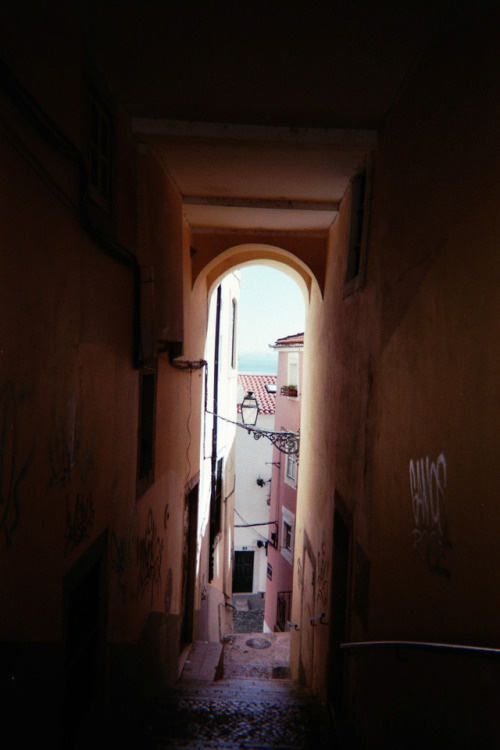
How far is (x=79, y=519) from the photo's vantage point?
13.7 ft

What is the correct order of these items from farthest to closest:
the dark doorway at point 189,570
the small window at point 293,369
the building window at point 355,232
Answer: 1. the small window at point 293,369
2. the dark doorway at point 189,570
3. the building window at point 355,232

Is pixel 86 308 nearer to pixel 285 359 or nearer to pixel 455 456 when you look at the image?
pixel 455 456

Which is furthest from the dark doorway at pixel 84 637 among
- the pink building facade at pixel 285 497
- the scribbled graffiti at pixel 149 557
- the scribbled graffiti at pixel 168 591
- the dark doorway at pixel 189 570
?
the pink building facade at pixel 285 497

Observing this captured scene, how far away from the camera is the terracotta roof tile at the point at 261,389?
1038 inches

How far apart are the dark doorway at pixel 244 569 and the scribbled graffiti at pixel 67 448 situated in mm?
27416

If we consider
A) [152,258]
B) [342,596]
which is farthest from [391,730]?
[152,258]

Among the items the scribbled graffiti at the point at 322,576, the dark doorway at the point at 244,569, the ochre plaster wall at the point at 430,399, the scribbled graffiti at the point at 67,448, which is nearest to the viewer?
the ochre plaster wall at the point at 430,399

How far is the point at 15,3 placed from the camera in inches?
108

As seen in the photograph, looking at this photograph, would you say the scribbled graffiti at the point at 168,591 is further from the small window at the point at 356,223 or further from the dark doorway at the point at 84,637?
the small window at the point at 356,223

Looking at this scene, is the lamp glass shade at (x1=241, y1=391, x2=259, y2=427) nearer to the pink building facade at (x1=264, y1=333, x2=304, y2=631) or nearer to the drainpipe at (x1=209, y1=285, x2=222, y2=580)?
the drainpipe at (x1=209, y1=285, x2=222, y2=580)

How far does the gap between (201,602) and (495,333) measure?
11.4 metres

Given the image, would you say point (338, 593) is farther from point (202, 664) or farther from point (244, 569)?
point (244, 569)

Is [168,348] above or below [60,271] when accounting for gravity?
above

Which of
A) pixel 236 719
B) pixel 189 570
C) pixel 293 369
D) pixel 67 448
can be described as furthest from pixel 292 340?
pixel 67 448
